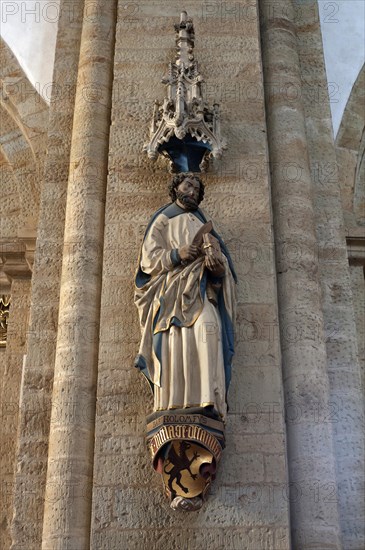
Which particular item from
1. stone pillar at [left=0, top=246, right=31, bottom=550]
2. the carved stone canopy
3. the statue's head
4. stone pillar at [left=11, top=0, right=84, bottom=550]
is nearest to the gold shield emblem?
stone pillar at [left=11, top=0, right=84, bottom=550]

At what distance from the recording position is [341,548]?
185 inches

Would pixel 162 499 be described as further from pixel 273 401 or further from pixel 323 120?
pixel 323 120

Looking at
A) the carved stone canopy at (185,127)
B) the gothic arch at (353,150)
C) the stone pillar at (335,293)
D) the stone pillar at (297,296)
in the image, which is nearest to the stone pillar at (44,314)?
the carved stone canopy at (185,127)

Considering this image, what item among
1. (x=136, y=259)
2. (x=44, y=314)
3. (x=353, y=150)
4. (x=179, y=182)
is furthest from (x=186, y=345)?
(x=353, y=150)

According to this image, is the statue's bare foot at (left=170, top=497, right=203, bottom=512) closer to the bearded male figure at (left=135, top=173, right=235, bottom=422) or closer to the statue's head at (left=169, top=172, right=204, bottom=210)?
the bearded male figure at (left=135, top=173, right=235, bottom=422)

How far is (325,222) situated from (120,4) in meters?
2.26

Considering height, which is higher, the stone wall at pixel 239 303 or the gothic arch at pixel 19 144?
the gothic arch at pixel 19 144

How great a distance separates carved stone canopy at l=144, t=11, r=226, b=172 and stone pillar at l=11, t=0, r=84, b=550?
2.64 feet

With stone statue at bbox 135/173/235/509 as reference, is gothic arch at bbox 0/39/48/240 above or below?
above

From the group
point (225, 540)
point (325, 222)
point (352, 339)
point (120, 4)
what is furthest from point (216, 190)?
point (225, 540)

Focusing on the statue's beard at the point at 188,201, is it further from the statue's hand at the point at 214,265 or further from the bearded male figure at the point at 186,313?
the statue's hand at the point at 214,265

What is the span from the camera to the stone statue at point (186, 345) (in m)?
4.45

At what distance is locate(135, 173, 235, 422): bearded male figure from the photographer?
14.8 ft

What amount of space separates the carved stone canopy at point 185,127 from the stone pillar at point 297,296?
1.79 ft
